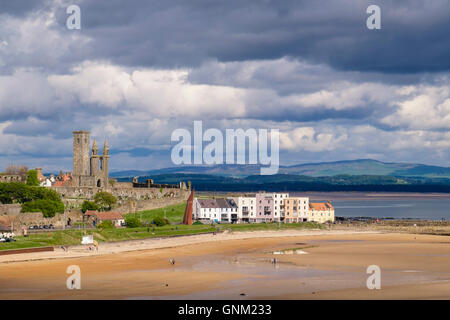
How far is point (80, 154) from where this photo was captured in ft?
502

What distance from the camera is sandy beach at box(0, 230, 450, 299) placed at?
4553cm

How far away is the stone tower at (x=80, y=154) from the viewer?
15288cm

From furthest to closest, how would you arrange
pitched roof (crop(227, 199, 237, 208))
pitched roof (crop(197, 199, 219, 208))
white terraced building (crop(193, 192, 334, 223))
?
pitched roof (crop(227, 199, 237, 208)) < white terraced building (crop(193, 192, 334, 223)) < pitched roof (crop(197, 199, 219, 208))

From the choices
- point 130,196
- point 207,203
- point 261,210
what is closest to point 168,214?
point 207,203

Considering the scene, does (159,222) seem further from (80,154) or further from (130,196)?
(80,154)

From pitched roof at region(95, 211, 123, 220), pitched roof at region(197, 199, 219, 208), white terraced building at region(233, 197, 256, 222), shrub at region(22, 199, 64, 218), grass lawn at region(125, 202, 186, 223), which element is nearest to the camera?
shrub at region(22, 199, 64, 218)

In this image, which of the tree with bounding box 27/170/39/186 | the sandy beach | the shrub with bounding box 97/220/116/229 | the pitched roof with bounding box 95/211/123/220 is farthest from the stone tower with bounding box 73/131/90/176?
the sandy beach

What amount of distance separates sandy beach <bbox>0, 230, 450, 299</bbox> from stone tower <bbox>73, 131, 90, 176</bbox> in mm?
70155

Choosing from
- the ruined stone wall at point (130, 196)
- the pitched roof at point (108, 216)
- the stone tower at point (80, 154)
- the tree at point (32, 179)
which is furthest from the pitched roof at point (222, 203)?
the stone tower at point (80, 154)

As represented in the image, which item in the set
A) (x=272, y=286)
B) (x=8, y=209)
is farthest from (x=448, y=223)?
(x=272, y=286)

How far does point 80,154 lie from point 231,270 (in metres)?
101

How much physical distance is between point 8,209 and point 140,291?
55.2 metres

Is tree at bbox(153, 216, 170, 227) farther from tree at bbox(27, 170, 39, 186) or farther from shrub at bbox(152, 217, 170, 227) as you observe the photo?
tree at bbox(27, 170, 39, 186)

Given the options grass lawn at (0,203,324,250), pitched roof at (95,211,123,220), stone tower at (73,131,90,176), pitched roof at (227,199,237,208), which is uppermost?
stone tower at (73,131,90,176)
